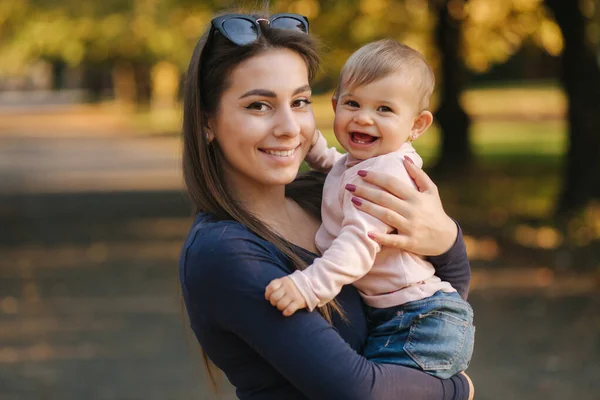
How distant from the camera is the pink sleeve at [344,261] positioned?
7.74ft

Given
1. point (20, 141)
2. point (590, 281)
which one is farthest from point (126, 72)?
point (590, 281)

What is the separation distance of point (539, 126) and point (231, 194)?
115 ft

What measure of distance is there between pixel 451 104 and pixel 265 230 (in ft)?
64.0

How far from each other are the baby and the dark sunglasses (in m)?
0.21

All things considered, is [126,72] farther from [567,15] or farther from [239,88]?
[239,88]

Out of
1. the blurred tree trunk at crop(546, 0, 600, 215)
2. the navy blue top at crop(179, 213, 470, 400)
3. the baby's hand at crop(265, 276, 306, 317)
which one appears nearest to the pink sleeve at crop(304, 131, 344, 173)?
the navy blue top at crop(179, 213, 470, 400)

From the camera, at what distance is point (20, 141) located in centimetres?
3853

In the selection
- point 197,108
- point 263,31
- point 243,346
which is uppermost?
point 263,31

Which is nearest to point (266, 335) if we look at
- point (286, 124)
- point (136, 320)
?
point (286, 124)

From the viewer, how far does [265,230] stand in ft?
8.42

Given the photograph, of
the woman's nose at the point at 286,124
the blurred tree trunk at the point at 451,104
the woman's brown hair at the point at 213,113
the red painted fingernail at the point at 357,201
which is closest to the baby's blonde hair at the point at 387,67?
the woman's brown hair at the point at 213,113

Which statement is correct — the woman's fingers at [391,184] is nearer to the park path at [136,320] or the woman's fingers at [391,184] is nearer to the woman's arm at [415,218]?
the woman's arm at [415,218]

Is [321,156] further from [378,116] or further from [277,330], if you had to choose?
[277,330]

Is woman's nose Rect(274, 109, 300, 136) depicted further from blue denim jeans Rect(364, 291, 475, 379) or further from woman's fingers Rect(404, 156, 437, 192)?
blue denim jeans Rect(364, 291, 475, 379)
